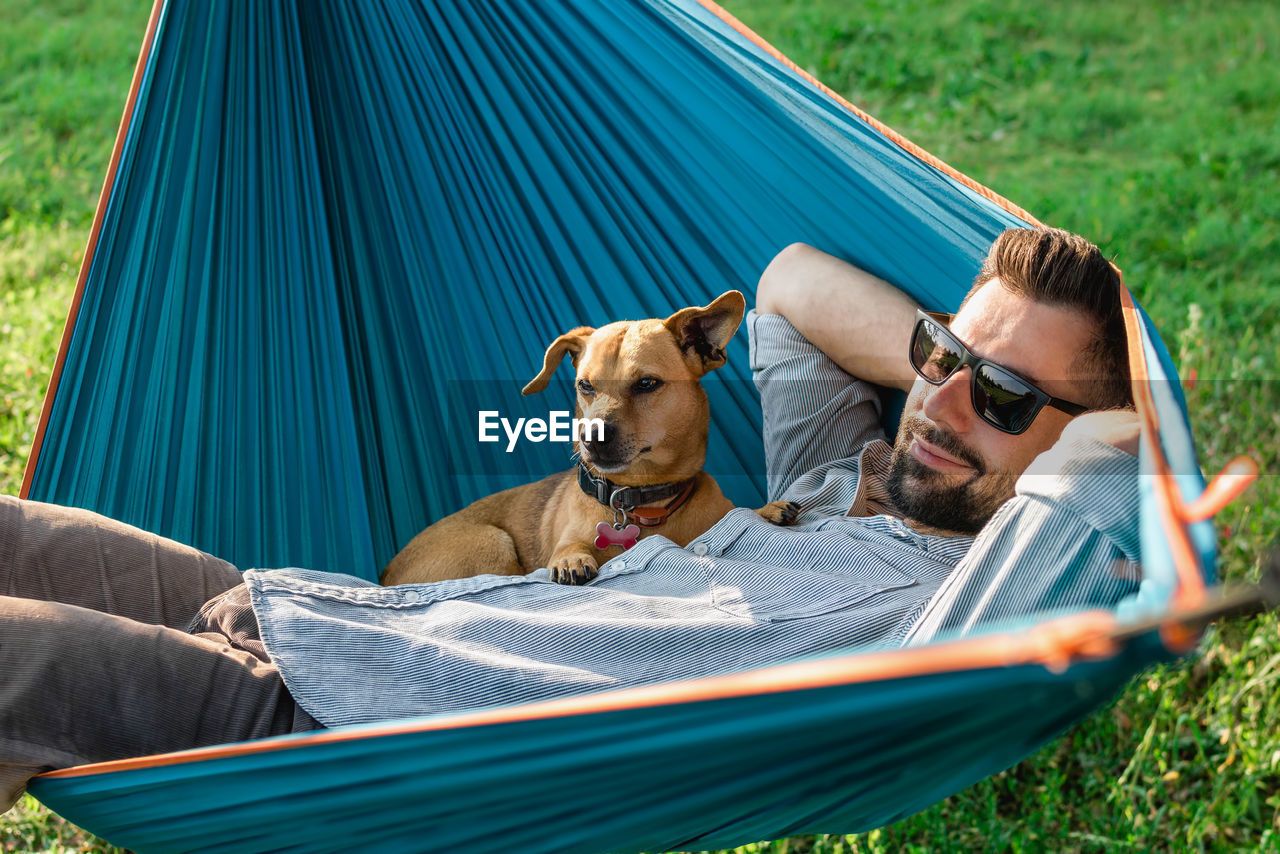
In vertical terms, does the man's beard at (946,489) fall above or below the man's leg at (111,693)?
above

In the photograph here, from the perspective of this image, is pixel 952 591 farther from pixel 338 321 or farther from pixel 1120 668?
pixel 338 321

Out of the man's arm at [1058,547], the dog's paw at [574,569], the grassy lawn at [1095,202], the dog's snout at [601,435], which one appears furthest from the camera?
the grassy lawn at [1095,202]

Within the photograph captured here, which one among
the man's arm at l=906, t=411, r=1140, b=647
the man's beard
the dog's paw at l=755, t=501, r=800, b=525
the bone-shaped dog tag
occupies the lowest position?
the bone-shaped dog tag

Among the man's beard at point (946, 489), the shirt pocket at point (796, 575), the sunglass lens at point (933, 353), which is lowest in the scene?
the shirt pocket at point (796, 575)

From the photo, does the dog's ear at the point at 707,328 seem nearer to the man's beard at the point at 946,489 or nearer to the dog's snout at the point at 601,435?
the dog's snout at the point at 601,435

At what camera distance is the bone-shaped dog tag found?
6.75ft

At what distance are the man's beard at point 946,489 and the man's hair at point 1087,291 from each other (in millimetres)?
186

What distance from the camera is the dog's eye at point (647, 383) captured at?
209 centimetres

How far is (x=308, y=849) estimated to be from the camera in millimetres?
1240

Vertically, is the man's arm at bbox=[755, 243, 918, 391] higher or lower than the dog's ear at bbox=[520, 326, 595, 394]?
higher

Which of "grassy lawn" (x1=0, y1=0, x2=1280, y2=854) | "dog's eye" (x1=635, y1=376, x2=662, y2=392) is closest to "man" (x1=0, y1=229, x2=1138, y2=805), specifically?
"grassy lawn" (x1=0, y1=0, x2=1280, y2=854)

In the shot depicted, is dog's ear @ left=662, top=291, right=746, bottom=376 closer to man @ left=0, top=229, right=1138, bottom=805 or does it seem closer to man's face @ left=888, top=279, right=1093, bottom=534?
man @ left=0, top=229, right=1138, bottom=805

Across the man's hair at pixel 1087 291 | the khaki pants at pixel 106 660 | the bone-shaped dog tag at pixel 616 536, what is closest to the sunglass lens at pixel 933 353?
the man's hair at pixel 1087 291

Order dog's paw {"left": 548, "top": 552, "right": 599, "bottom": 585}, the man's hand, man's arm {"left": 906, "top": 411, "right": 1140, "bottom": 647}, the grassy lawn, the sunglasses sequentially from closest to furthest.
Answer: man's arm {"left": 906, "top": 411, "right": 1140, "bottom": 647} < the man's hand < the sunglasses < dog's paw {"left": 548, "top": 552, "right": 599, "bottom": 585} < the grassy lawn
